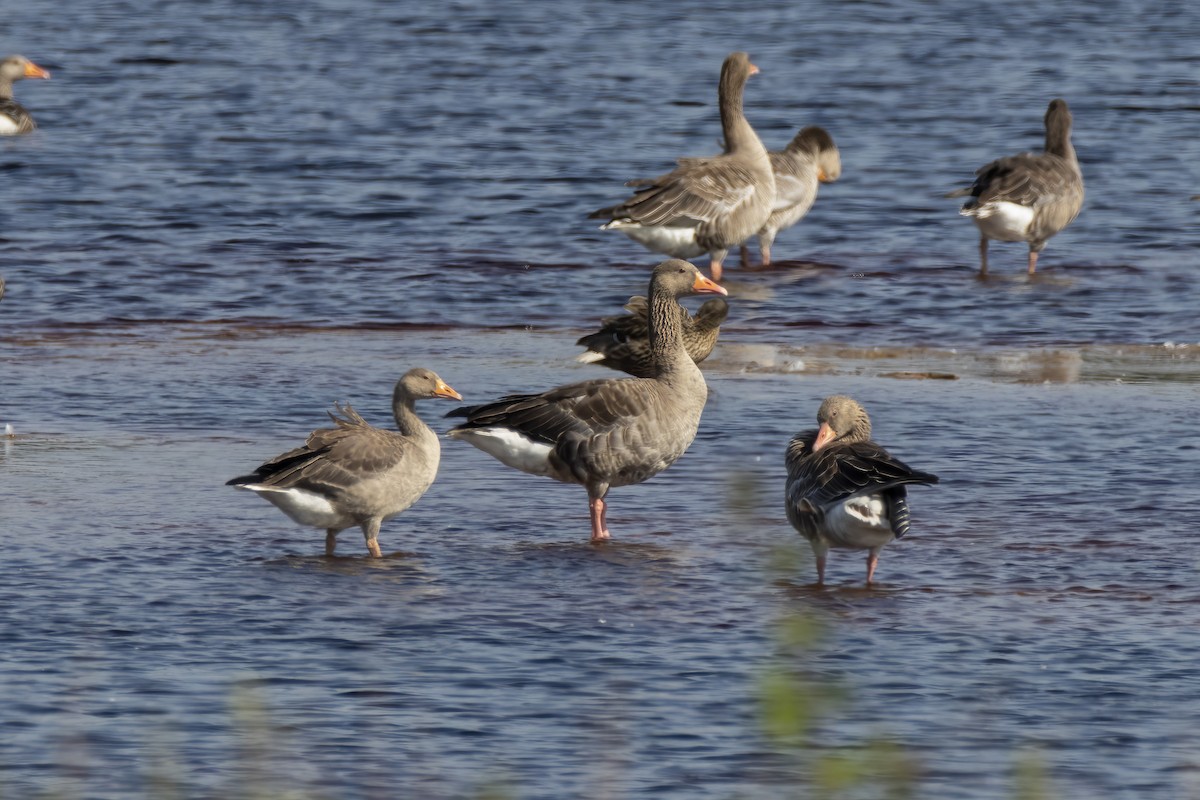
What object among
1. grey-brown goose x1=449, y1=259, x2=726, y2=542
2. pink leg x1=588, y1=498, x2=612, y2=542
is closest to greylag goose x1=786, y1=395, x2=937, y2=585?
grey-brown goose x1=449, y1=259, x2=726, y2=542

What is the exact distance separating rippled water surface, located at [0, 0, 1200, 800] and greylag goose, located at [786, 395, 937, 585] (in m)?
0.25

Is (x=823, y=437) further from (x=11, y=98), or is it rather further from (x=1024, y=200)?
(x=11, y=98)

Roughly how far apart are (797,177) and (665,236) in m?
2.44

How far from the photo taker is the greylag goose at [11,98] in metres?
29.1

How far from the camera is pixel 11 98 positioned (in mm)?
30547

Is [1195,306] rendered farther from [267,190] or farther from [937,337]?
[267,190]

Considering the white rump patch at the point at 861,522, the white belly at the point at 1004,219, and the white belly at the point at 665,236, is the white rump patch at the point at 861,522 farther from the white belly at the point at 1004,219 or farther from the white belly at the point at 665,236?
the white belly at the point at 1004,219

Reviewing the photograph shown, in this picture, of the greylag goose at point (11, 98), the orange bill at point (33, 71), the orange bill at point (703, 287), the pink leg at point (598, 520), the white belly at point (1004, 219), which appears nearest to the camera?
the pink leg at point (598, 520)

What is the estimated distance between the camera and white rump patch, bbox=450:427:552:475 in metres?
10.9

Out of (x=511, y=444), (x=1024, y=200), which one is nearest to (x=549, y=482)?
(x=511, y=444)

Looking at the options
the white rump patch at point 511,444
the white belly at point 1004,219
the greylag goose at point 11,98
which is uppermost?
the greylag goose at point 11,98

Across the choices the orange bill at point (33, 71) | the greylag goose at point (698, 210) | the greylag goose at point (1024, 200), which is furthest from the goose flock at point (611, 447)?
the orange bill at point (33, 71)

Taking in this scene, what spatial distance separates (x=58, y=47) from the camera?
3809 centimetres

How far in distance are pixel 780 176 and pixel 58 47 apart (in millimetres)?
21344
